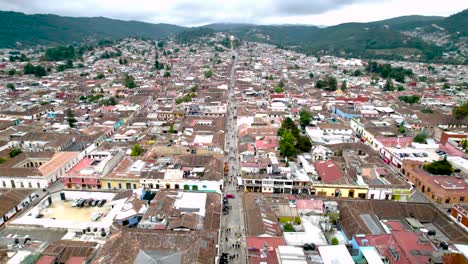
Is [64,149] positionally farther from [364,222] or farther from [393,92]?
[393,92]

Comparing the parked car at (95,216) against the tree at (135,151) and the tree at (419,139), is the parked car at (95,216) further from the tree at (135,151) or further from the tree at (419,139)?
the tree at (419,139)

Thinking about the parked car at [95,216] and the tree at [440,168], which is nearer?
the parked car at [95,216]

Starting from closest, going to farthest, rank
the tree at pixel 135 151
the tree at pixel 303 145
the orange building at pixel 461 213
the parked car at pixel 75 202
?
the orange building at pixel 461 213
the parked car at pixel 75 202
the tree at pixel 135 151
the tree at pixel 303 145

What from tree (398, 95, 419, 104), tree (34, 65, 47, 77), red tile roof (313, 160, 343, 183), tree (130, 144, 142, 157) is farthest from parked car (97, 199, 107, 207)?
tree (34, 65, 47, 77)

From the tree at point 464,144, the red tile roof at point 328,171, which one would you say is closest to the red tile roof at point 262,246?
the red tile roof at point 328,171

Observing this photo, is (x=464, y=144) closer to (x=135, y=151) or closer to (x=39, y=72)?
(x=135, y=151)

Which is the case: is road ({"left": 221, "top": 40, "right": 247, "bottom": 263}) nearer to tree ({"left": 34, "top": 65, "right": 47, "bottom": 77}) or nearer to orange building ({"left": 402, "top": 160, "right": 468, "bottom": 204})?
orange building ({"left": 402, "top": 160, "right": 468, "bottom": 204})

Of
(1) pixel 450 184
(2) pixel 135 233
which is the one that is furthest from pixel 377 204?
(2) pixel 135 233

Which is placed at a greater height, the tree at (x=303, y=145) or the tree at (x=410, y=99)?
the tree at (x=410, y=99)
